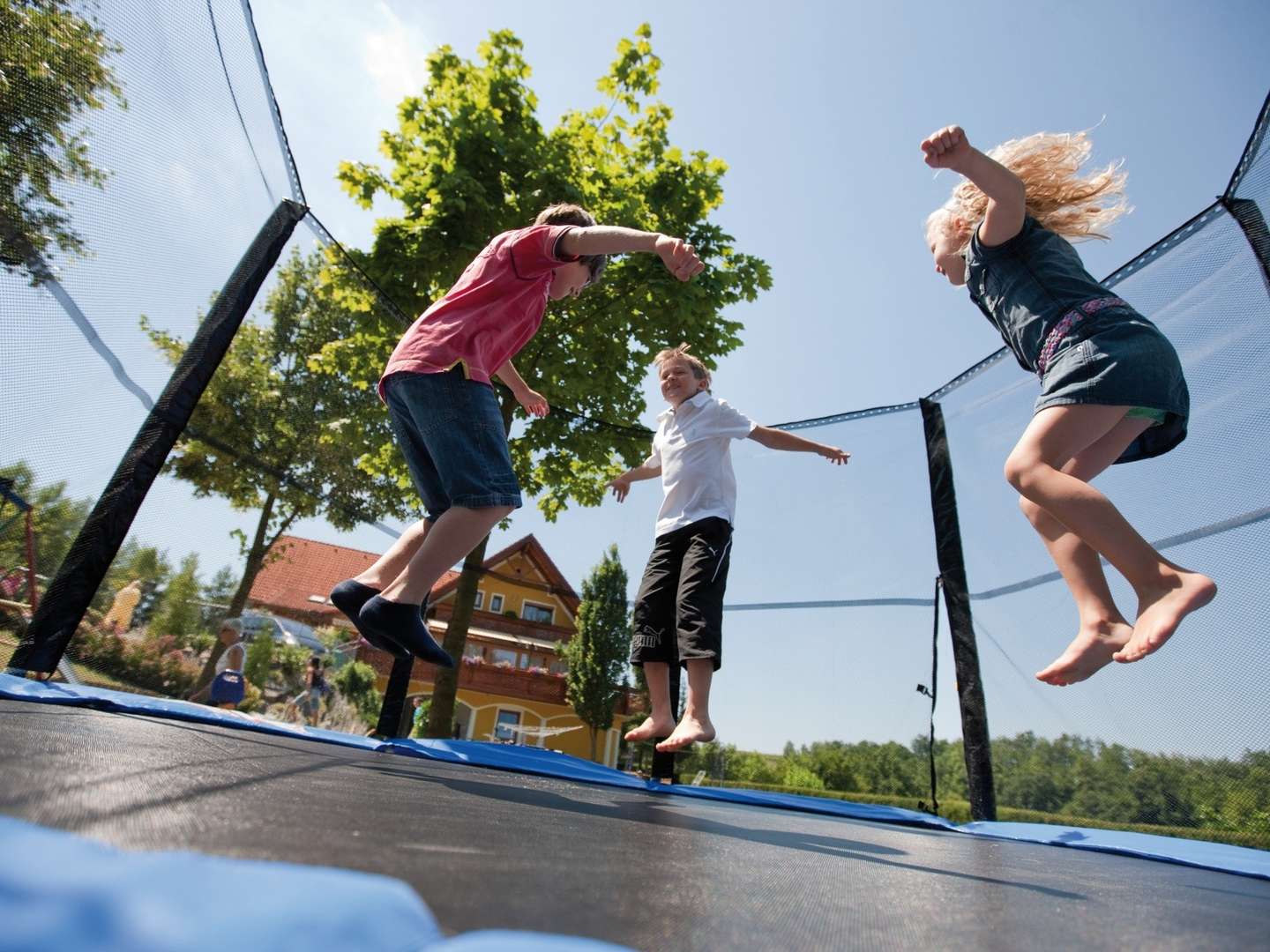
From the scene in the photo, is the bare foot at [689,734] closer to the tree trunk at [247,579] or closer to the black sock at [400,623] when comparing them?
the black sock at [400,623]

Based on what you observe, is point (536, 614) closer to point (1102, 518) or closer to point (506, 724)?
point (1102, 518)

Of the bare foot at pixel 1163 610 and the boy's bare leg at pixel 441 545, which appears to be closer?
the bare foot at pixel 1163 610

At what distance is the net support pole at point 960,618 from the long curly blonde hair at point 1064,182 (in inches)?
51.4

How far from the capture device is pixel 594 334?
485 centimetres

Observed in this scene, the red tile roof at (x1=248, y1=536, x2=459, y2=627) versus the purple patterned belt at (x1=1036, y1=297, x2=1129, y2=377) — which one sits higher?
the purple patterned belt at (x1=1036, y1=297, x2=1129, y2=377)

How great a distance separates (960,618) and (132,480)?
2646mm

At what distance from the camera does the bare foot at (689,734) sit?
6.20 feet

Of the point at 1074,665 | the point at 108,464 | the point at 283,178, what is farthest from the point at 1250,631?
the point at 283,178

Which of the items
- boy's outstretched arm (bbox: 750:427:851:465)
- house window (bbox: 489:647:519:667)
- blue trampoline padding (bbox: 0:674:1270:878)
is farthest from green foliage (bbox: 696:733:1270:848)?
house window (bbox: 489:647:519:667)

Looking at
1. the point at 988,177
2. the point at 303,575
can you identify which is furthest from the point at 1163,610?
the point at 303,575

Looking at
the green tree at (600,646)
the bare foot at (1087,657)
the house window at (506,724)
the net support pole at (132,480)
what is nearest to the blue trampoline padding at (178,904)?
the bare foot at (1087,657)

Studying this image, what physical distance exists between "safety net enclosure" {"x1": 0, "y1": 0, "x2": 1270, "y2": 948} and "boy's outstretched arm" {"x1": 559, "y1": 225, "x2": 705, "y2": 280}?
101 cm

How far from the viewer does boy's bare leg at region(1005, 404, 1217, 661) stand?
131 cm

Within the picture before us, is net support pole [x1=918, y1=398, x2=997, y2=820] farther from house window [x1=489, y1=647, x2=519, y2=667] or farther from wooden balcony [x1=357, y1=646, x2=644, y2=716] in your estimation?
wooden balcony [x1=357, y1=646, x2=644, y2=716]
